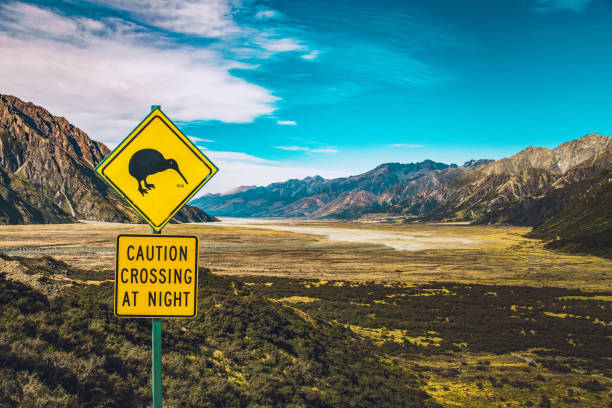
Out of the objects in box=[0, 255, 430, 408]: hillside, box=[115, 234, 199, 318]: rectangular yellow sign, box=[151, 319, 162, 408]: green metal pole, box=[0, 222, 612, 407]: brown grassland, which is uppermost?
box=[115, 234, 199, 318]: rectangular yellow sign

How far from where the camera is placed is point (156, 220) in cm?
407

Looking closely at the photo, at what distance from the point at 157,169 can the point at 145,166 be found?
148 millimetres

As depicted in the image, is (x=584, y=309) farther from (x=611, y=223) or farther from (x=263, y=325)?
(x=611, y=223)

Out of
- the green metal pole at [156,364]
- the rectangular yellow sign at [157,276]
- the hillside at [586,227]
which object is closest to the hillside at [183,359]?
the green metal pole at [156,364]

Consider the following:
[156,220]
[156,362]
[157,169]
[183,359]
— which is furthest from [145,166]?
[183,359]

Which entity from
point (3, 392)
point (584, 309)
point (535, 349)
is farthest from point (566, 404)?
point (584, 309)

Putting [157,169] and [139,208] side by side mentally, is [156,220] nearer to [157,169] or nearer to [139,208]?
[139,208]

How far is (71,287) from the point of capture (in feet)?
57.2

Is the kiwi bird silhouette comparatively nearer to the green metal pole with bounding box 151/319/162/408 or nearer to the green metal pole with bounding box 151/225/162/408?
the green metal pole with bounding box 151/225/162/408

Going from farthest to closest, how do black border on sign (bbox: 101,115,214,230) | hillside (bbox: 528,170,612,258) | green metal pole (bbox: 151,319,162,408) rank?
hillside (bbox: 528,170,612,258)
black border on sign (bbox: 101,115,214,230)
green metal pole (bbox: 151,319,162,408)

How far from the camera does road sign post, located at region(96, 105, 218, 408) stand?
3.97 m

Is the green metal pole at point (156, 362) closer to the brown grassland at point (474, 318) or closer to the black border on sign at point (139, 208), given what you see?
the black border on sign at point (139, 208)

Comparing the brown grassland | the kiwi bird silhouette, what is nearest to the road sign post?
the kiwi bird silhouette

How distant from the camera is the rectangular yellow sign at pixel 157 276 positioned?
13.0ft
